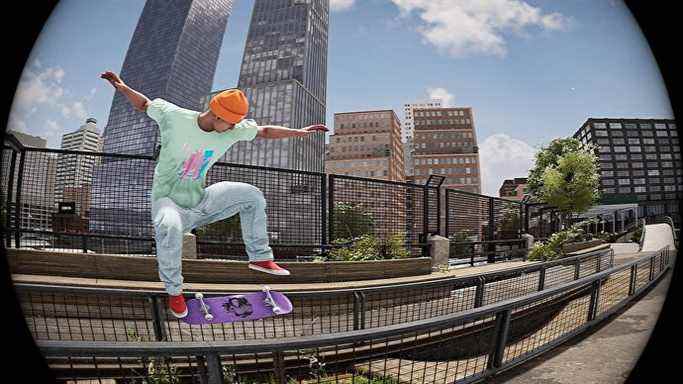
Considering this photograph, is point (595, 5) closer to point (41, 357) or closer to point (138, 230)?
point (138, 230)

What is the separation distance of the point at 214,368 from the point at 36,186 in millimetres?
1305

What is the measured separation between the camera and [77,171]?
1.61 metres

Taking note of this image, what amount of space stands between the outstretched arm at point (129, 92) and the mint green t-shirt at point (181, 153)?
0.11 feet

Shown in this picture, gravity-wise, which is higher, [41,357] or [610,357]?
[41,357]

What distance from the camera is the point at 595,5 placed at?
157 cm

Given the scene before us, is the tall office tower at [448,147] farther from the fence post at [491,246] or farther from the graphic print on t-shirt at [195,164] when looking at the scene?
the graphic print on t-shirt at [195,164]

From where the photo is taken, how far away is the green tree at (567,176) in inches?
74.6

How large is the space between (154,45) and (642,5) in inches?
91.5

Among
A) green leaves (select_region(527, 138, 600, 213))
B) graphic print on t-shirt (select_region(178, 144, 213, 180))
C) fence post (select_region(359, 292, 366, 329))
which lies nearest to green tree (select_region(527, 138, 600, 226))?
green leaves (select_region(527, 138, 600, 213))

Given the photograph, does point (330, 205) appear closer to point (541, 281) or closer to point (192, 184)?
point (192, 184)

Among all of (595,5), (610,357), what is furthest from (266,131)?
(610,357)

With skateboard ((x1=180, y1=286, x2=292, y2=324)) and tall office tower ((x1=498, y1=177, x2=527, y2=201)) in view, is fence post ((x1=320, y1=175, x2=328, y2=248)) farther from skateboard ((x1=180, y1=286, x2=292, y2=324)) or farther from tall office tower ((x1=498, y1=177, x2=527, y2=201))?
tall office tower ((x1=498, y1=177, x2=527, y2=201))

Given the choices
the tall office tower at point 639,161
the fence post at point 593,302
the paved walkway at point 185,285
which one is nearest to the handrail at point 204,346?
the paved walkway at point 185,285

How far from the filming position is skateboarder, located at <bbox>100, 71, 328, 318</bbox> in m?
1.55
